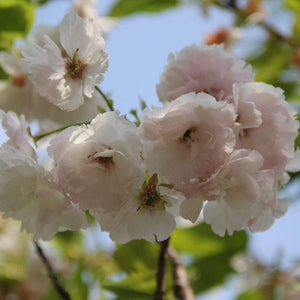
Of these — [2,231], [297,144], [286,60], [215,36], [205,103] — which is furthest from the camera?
[215,36]

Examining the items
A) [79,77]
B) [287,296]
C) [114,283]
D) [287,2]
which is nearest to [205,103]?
[79,77]

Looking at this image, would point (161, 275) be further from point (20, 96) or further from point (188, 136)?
point (20, 96)

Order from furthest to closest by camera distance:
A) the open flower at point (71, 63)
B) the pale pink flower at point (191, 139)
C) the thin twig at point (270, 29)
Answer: the thin twig at point (270, 29), the open flower at point (71, 63), the pale pink flower at point (191, 139)

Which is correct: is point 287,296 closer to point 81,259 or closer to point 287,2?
point 81,259

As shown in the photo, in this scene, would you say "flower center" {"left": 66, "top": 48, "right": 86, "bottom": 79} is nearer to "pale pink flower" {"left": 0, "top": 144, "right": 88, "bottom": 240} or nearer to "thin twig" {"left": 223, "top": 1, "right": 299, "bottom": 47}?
"pale pink flower" {"left": 0, "top": 144, "right": 88, "bottom": 240}

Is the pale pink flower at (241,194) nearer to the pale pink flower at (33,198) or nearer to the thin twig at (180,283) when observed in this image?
the pale pink flower at (33,198)

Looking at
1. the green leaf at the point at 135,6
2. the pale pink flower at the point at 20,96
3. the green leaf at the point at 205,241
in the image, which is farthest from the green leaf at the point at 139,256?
the green leaf at the point at 135,6
